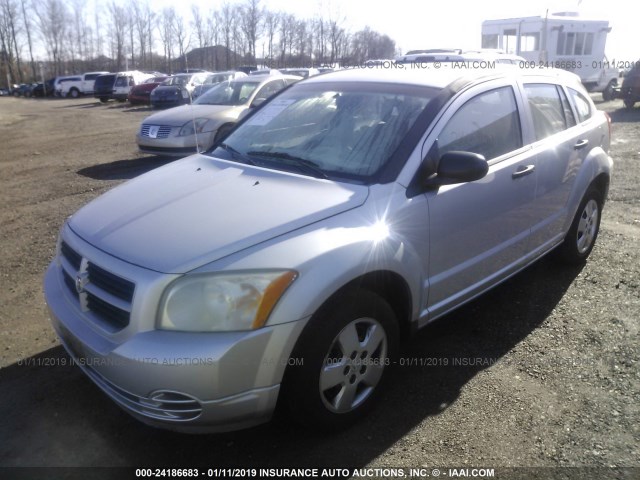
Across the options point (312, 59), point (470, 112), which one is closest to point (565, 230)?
point (470, 112)

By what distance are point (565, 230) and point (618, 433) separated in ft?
6.73

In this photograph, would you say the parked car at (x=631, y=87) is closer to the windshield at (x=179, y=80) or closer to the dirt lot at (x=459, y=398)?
the dirt lot at (x=459, y=398)

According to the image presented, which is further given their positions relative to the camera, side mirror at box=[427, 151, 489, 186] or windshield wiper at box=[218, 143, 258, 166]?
windshield wiper at box=[218, 143, 258, 166]

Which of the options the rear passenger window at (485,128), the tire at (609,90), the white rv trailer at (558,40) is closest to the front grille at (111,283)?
the rear passenger window at (485,128)

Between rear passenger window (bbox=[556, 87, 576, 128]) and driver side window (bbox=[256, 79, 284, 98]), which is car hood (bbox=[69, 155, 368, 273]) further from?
driver side window (bbox=[256, 79, 284, 98])

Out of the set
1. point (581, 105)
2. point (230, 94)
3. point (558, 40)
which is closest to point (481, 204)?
point (581, 105)

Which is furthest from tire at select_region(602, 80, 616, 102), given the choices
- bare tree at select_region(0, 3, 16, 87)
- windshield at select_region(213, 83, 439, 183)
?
bare tree at select_region(0, 3, 16, 87)

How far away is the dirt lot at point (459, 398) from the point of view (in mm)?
2650

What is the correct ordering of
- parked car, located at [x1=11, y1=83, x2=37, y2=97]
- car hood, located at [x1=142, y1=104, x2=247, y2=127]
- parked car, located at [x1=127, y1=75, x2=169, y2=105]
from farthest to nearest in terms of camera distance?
parked car, located at [x1=11, y1=83, x2=37, y2=97]
parked car, located at [x1=127, y1=75, x2=169, y2=105]
car hood, located at [x1=142, y1=104, x2=247, y2=127]

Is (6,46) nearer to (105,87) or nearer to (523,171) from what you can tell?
(105,87)

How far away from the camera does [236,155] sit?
3648 mm

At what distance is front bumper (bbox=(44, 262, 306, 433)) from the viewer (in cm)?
223

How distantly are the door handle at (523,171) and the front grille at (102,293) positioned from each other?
8.32ft

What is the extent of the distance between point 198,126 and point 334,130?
6.77 meters
